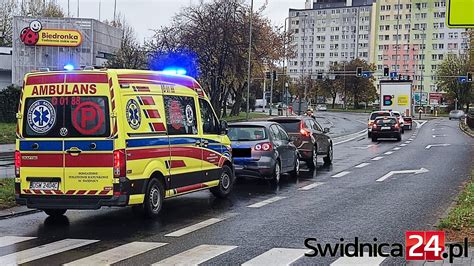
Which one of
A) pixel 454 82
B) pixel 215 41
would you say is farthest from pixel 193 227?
pixel 454 82

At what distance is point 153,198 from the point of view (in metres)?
9.83

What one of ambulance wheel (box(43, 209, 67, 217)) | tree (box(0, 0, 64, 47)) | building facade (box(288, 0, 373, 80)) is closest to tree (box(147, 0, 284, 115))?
tree (box(0, 0, 64, 47))

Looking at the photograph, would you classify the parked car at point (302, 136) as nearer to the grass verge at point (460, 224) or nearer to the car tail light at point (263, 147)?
the car tail light at point (263, 147)

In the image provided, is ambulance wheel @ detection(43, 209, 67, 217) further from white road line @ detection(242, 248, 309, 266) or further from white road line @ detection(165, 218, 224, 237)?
white road line @ detection(242, 248, 309, 266)

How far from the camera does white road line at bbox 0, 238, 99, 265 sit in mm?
7034

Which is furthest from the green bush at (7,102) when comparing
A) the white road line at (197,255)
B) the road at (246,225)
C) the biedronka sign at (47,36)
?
the white road line at (197,255)

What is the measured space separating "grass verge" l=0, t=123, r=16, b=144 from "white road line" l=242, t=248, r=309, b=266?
81.7 feet

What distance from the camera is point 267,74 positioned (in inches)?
2484

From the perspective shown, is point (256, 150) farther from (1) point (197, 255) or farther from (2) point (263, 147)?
(1) point (197, 255)

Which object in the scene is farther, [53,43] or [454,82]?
[454,82]

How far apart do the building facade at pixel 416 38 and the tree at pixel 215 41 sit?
97.1m

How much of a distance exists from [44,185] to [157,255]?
112 inches

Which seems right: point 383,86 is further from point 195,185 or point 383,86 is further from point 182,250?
point 182,250

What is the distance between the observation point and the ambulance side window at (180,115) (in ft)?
33.6
